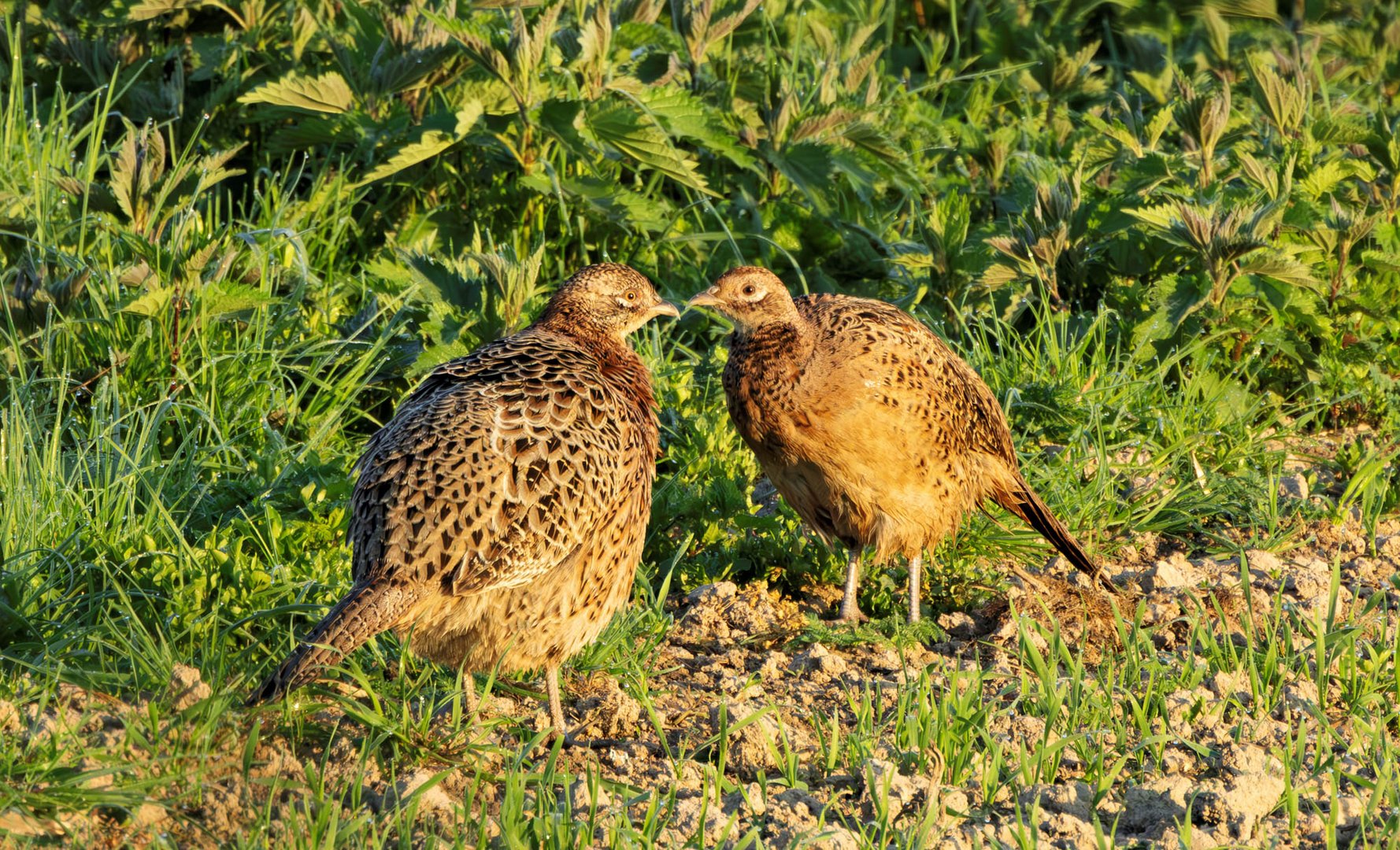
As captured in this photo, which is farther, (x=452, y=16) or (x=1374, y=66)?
(x=1374, y=66)

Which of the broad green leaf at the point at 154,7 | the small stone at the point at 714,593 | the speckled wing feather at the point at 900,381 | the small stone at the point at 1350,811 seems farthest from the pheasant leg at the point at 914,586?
the broad green leaf at the point at 154,7

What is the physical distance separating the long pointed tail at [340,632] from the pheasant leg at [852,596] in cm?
180

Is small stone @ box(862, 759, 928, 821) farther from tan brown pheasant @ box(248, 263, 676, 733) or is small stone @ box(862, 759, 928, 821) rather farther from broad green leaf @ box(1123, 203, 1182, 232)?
broad green leaf @ box(1123, 203, 1182, 232)

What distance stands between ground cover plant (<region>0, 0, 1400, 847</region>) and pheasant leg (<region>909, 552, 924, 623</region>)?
16 centimetres

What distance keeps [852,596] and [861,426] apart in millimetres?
621

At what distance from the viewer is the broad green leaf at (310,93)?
231 inches

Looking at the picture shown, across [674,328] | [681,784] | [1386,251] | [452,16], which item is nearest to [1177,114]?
[1386,251]

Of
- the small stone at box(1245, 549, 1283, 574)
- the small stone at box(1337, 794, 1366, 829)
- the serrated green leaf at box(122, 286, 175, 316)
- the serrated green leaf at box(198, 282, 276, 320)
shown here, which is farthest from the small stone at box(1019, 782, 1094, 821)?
→ the serrated green leaf at box(122, 286, 175, 316)

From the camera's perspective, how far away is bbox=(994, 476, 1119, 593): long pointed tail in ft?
16.5

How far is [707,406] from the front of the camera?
231 inches

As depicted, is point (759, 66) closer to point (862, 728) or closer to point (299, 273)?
point (299, 273)

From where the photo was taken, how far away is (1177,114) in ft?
21.2

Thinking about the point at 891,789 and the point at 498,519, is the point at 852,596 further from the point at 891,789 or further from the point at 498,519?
the point at 498,519

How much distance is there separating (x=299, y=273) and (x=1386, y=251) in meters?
4.28
